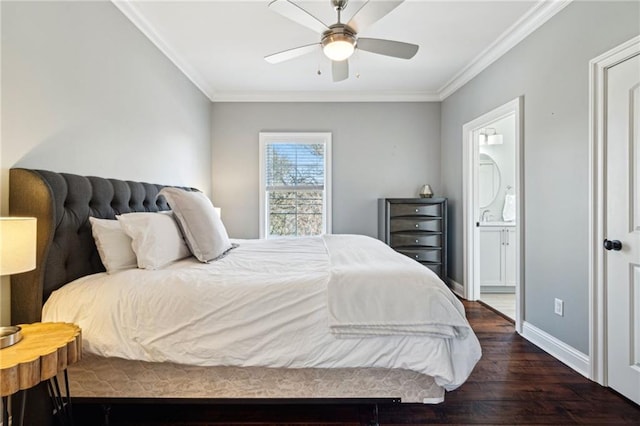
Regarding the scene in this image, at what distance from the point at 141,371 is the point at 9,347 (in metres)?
0.57

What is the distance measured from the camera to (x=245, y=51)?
3.18 meters

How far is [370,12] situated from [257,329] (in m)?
1.93

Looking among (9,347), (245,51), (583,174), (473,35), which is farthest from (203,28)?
(583,174)

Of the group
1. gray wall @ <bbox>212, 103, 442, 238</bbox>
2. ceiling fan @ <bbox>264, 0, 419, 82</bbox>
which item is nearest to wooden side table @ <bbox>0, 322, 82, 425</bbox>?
ceiling fan @ <bbox>264, 0, 419, 82</bbox>

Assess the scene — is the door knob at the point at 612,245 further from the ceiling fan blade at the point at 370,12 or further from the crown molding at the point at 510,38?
the ceiling fan blade at the point at 370,12

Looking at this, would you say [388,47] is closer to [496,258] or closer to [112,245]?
[112,245]

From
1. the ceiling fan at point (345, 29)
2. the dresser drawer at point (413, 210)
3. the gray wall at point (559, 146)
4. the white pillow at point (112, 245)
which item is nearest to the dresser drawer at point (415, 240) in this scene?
the dresser drawer at point (413, 210)

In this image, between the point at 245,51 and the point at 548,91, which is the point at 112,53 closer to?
the point at 245,51

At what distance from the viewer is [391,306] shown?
149cm

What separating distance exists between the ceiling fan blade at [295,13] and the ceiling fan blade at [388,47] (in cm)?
32

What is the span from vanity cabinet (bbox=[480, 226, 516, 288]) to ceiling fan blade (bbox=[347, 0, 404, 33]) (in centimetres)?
318

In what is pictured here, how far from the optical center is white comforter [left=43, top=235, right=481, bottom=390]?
1.46 m

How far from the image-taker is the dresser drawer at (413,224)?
407cm

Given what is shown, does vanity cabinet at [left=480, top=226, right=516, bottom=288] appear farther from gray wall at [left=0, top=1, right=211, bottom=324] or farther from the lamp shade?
the lamp shade
